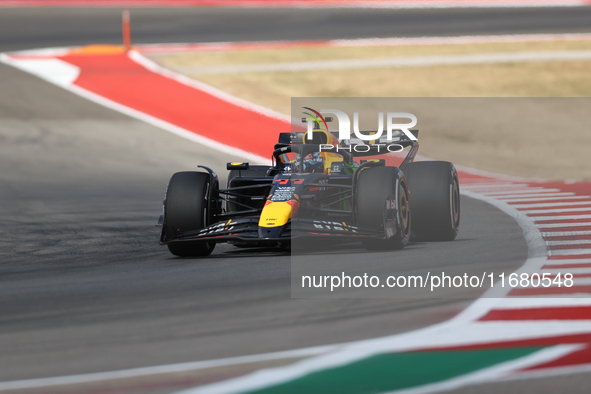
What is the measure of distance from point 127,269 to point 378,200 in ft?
7.29

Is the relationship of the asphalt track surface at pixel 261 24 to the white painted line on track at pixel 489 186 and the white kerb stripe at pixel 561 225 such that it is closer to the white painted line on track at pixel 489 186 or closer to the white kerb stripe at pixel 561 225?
the white painted line on track at pixel 489 186

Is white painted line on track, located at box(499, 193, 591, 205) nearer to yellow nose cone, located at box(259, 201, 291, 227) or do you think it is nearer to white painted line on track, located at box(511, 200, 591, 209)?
white painted line on track, located at box(511, 200, 591, 209)

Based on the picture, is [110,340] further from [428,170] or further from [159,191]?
[159,191]

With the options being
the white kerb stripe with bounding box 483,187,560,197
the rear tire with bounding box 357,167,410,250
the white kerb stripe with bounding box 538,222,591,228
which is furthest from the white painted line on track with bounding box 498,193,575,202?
the rear tire with bounding box 357,167,410,250

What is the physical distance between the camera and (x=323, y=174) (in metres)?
8.41

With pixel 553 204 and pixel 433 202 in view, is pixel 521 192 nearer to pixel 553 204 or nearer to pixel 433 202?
pixel 553 204

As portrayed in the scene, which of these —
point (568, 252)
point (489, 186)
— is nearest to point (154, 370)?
point (568, 252)

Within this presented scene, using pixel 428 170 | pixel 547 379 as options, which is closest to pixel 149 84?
pixel 428 170

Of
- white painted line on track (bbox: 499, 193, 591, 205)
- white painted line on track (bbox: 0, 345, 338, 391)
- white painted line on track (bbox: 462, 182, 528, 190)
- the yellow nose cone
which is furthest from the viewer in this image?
white painted line on track (bbox: 462, 182, 528, 190)

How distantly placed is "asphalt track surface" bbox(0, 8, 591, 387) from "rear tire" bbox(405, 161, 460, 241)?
0.31 m

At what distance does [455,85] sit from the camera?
21875 millimetres

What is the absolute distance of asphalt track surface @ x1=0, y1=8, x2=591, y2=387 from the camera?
479cm

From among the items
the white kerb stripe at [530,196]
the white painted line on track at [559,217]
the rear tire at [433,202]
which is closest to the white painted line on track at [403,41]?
the white kerb stripe at [530,196]

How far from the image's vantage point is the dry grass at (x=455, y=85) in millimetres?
17312
